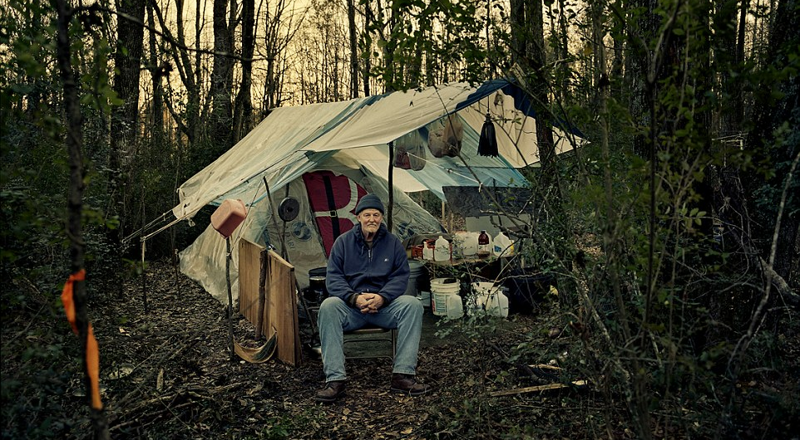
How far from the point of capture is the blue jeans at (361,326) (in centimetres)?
452

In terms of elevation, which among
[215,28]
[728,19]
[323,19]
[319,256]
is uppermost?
[323,19]

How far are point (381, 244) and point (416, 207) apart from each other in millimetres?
4254

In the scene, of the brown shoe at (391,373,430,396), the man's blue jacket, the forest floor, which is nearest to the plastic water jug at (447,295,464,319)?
the forest floor

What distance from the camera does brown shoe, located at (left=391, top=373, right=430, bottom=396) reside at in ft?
14.6

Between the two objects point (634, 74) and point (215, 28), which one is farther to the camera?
point (215, 28)

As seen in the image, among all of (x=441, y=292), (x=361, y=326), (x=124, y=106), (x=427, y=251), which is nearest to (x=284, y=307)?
(x=361, y=326)

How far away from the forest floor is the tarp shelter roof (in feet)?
5.26

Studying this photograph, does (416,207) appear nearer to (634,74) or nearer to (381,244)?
(381,244)

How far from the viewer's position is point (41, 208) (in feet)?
6.87

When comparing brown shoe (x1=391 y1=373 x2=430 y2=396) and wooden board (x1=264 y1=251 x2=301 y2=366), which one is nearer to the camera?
brown shoe (x1=391 y1=373 x2=430 y2=396)

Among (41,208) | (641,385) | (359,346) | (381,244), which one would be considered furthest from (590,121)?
(359,346)

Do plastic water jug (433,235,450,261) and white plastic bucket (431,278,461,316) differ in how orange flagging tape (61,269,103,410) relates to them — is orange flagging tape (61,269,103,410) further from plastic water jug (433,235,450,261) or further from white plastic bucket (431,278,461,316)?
plastic water jug (433,235,450,261)

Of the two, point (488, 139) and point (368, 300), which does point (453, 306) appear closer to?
point (488, 139)

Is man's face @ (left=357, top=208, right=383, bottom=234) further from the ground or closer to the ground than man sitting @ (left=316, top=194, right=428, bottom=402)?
further from the ground
